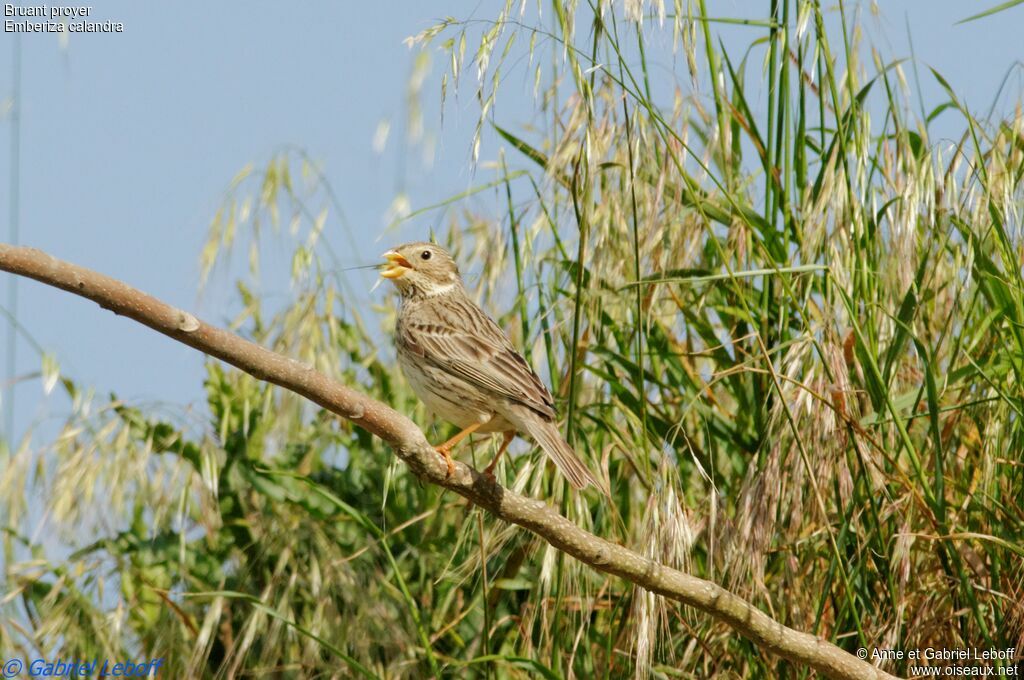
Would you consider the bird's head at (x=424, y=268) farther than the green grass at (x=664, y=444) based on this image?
Yes

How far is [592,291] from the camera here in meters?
4.11

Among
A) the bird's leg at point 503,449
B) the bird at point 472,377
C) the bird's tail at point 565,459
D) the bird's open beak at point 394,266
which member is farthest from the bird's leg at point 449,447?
the bird's open beak at point 394,266

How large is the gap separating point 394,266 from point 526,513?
225 cm

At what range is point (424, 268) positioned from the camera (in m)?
5.76

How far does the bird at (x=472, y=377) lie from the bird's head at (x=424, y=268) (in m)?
0.08

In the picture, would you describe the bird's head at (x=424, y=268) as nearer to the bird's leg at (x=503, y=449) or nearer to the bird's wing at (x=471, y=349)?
the bird's wing at (x=471, y=349)

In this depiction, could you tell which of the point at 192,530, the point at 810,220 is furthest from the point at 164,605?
the point at 810,220

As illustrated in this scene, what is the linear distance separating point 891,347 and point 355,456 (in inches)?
86.5

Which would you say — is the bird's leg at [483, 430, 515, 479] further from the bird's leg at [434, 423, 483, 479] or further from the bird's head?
the bird's head

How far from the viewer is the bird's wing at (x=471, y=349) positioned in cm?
458

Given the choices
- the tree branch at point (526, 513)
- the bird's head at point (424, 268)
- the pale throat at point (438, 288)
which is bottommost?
the tree branch at point (526, 513)

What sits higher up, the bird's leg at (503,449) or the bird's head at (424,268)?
the bird's head at (424,268)

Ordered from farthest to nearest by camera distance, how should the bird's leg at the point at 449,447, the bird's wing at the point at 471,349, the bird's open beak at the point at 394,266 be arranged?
the bird's open beak at the point at 394,266 < the bird's wing at the point at 471,349 < the bird's leg at the point at 449,447

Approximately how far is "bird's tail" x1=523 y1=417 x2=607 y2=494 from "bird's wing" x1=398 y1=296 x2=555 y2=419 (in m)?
0.21
